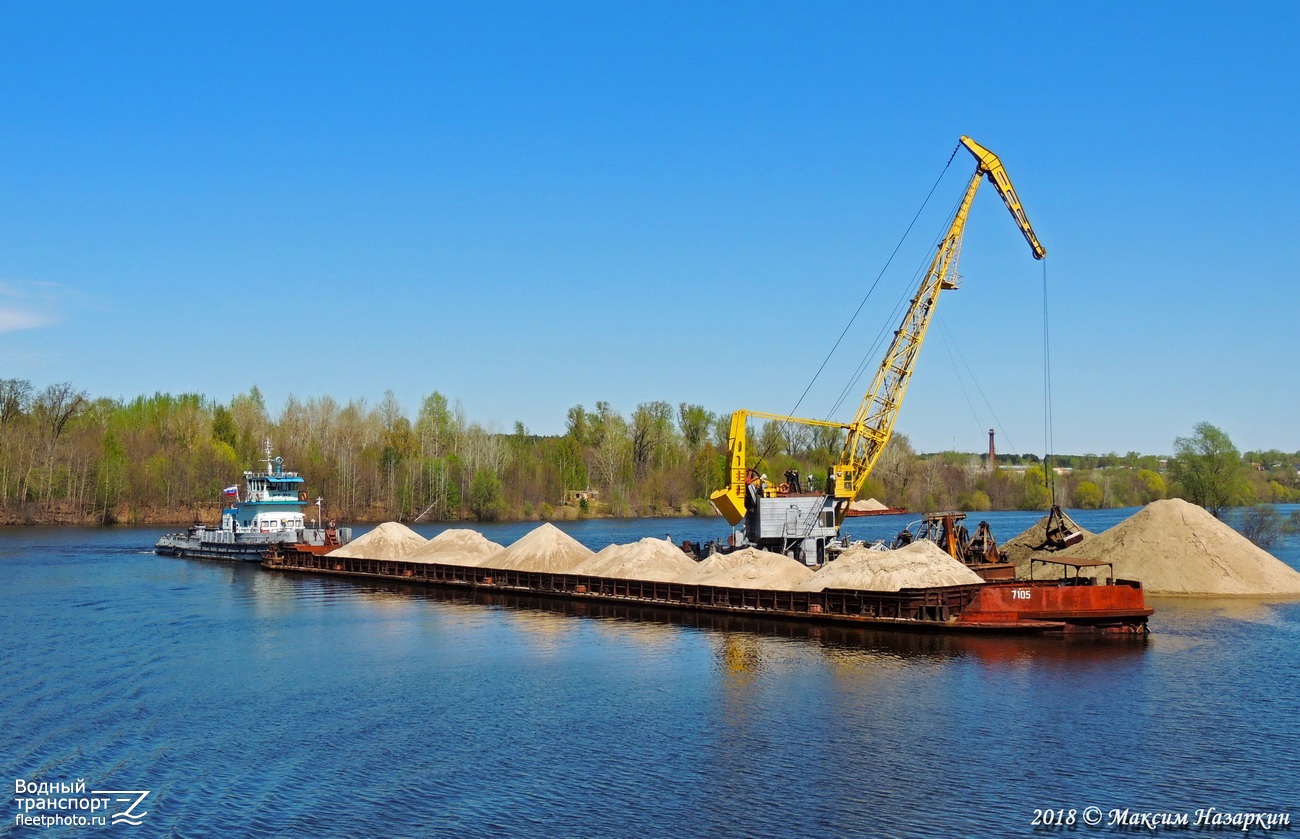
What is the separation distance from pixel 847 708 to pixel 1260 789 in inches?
311

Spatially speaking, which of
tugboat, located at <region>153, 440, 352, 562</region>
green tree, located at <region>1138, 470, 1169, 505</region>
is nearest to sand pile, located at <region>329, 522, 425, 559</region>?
tugboat, located at <region>153, 440, 352, 562</region>

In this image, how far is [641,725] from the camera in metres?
21.1

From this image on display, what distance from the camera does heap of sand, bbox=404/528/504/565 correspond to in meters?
49.2

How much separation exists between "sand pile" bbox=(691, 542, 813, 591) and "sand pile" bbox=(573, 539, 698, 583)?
3.99 ft

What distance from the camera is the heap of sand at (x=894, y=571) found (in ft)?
109

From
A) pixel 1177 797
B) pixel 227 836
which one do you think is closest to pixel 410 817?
pixel 227 836

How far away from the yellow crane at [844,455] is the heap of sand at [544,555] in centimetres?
693

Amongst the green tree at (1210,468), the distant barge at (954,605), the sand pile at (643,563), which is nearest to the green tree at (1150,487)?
the green tree at (1210,468)

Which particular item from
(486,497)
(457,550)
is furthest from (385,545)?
(486,497)

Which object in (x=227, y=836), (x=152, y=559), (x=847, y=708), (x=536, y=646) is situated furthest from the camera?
(x=152, y=559)

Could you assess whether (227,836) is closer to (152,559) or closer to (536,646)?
(536,646)

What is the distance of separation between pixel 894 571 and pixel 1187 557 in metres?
15.6

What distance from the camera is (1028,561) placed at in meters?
44.1

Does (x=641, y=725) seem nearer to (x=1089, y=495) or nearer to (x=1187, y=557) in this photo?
(x=1187, y=557)
